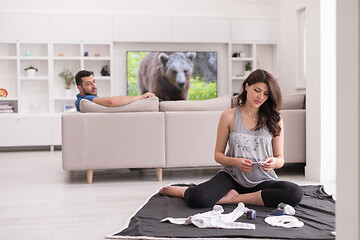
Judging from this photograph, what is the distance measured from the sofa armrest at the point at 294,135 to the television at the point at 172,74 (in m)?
3.73

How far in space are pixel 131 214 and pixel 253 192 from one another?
80cm

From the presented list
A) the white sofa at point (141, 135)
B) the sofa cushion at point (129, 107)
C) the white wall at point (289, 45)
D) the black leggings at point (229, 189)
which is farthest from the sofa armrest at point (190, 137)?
the white wall at point (289, 45)

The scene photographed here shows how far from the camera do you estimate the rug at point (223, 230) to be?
221 cm

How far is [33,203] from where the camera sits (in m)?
3.17

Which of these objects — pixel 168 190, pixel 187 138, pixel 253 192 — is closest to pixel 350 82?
pixel 253 192

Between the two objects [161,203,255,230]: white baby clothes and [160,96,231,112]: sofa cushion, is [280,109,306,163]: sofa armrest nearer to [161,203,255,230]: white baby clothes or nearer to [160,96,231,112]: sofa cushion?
[160,96,231,112]: sofa cushion

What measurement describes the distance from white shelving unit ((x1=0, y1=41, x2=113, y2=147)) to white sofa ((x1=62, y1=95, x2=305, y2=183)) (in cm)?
338

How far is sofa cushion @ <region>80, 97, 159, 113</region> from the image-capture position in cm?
393

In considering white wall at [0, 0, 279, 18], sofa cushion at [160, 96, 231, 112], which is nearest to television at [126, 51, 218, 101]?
white wall at [0, 0, 279, 18]

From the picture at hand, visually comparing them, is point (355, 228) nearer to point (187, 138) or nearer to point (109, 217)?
point (109, 217)

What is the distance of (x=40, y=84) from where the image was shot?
7551 millimetres

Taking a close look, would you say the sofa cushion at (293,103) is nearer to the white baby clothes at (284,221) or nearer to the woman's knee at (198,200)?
the woman's knee at (198,200)

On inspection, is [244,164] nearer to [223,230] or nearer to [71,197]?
[223,230]

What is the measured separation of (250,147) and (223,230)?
0.67m
